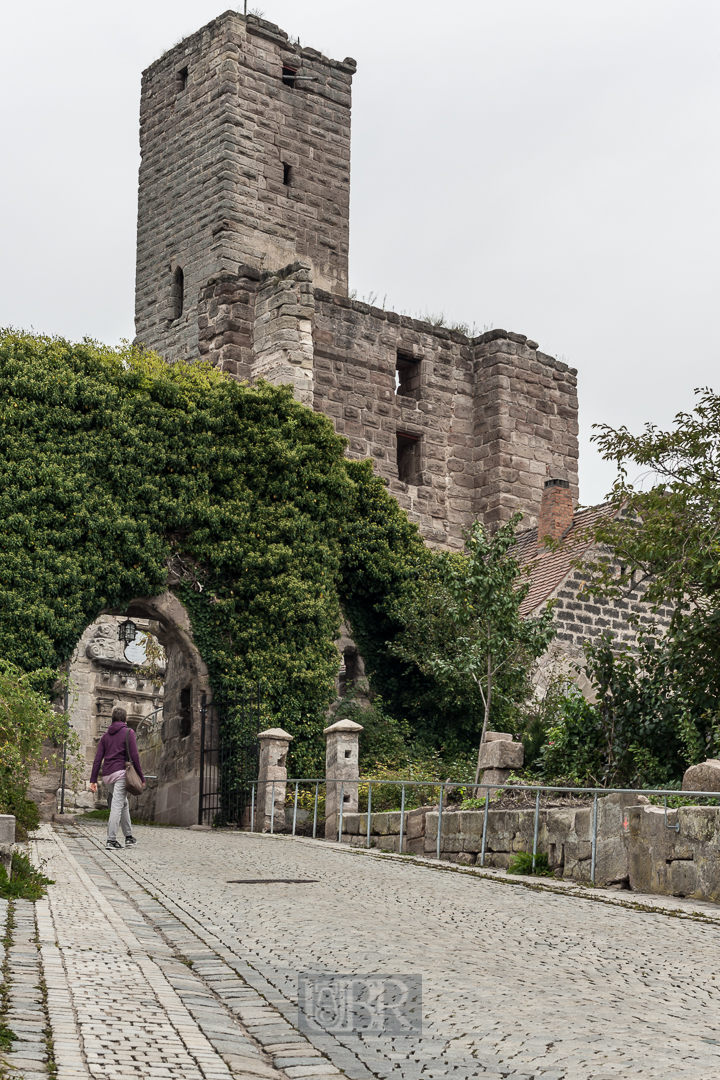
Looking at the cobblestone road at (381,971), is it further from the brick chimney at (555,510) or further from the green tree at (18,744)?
the brick chimney at (555,510)

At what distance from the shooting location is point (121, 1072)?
4207 millimetres

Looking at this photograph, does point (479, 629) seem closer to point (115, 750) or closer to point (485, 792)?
point (485, 792)

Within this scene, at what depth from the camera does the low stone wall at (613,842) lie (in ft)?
31.8

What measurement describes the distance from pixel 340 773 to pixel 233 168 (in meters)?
14.8

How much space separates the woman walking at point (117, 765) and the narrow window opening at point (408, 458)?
1365 cm

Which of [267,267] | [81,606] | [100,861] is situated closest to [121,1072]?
[100,861]

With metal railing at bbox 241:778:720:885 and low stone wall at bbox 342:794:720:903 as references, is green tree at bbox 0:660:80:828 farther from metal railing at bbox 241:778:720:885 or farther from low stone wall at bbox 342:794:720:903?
low stone wall at bbox 342:794:720:903

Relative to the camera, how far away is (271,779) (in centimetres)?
1783

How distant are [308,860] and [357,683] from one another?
8.71 metres

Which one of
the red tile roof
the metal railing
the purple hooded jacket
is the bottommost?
the metal railing

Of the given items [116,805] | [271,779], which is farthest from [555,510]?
[116,805]

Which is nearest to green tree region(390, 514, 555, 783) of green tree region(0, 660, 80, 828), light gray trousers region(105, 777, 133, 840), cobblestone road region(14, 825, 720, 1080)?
light gray trousers region(105, 777, 133, 840)

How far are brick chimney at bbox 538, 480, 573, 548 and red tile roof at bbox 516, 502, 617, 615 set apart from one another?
0.21 meters

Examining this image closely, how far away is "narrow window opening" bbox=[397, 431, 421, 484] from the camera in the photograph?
1058 inches
